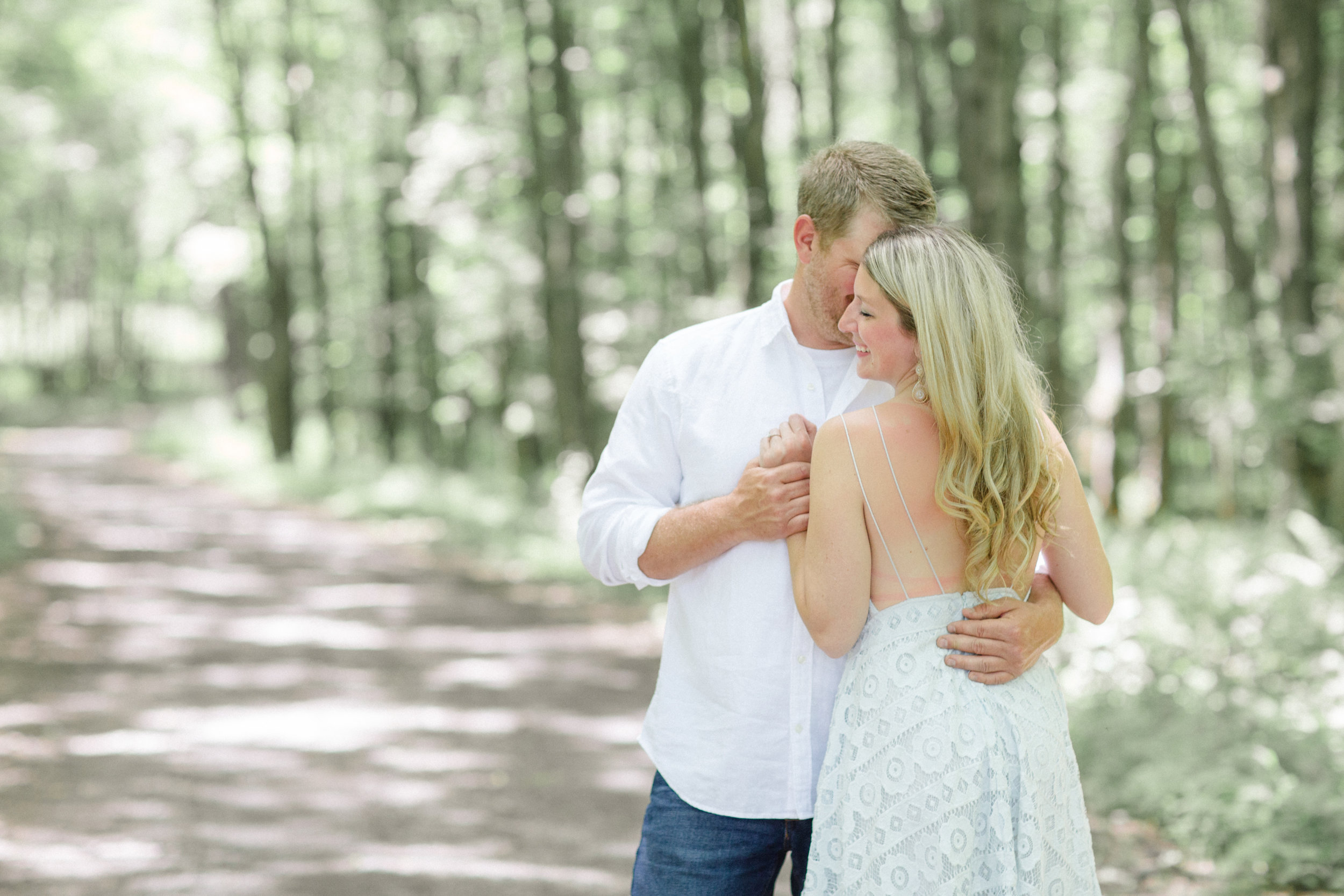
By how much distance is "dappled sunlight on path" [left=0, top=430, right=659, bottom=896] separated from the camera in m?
5.29

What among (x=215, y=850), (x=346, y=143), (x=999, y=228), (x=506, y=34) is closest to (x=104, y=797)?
(x=215, y=850)

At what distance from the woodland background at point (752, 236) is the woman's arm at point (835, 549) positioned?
133 inches

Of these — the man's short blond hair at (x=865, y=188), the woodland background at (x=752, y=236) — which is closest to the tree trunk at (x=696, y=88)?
the woodland background at (x=752, y=236)

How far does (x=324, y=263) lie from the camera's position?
27906mm

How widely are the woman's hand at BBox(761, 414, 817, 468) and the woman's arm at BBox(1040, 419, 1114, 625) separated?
1.56ft

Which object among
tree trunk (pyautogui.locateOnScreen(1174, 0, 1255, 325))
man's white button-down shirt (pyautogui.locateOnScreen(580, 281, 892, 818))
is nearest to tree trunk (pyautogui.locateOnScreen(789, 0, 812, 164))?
tree trunk (pyautogui.locateOnScreen(1174, 0, 1255, 325))

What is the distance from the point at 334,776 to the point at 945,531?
5021mm

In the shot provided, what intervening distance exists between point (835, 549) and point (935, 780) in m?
0.47

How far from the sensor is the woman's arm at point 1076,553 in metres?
2.39

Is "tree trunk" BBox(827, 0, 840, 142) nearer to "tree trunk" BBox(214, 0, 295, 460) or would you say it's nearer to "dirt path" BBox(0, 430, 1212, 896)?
"dirt path" BBox(0, 430, 1212, 896)

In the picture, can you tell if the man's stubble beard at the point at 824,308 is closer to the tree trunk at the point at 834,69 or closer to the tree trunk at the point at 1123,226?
the tree trunk at the point at 834,69

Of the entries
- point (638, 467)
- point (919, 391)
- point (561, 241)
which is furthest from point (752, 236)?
point (919, 391)

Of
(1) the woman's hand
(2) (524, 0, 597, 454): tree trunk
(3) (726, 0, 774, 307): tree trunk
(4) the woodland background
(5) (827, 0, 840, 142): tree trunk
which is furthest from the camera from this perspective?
(2) (524, 0, 597, 454): tree trunk

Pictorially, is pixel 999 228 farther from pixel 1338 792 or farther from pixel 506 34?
pixel 506 34
